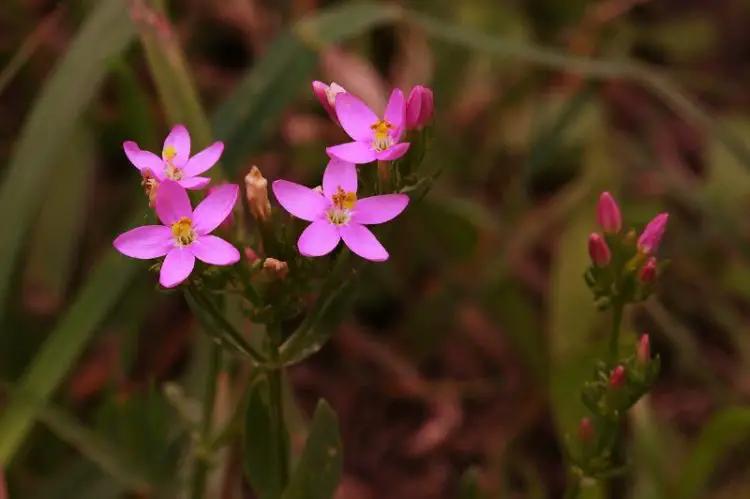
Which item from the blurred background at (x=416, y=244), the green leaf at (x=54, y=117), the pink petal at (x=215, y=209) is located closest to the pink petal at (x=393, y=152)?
the pink petal at (x=215, y=209)

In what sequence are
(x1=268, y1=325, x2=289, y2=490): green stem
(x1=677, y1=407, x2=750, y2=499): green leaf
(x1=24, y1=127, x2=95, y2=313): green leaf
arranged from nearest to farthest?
(x1=268, y1=325, x2=289, y2=490): green stem → (x1=677, y1=407, x2=750, y2=499): green leaf → (x1=24, y1=127, x2=95, y2=313): green leaf

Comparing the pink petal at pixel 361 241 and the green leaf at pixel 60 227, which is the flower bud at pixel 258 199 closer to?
the pink petal at pixel 361 241

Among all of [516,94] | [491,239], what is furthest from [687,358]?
[516,94]

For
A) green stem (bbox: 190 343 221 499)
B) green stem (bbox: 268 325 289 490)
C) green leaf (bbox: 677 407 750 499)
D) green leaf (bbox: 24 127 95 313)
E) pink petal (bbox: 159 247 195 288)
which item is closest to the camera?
pink petal (bbox: 159 247 195 288)

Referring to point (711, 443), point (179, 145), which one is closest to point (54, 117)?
point (179, 145)

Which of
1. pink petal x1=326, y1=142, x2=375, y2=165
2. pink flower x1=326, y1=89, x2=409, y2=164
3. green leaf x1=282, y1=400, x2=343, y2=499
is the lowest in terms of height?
green leaf x1=282, y1=400, x2=343, y2=499

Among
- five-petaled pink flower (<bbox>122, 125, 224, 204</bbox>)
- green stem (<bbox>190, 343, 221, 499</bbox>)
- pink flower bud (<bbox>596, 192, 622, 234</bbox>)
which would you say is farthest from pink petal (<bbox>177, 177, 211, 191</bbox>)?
pink flower bud (<bbox>596, 192, 622, 234</bbox>)

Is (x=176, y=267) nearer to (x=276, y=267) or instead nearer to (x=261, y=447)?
(x=276, y=267)

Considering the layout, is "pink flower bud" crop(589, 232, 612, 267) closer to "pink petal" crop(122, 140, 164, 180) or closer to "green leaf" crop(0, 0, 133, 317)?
"pink petal" crop(122, 140, 164, 180)

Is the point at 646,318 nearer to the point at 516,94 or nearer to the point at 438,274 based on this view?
the point at 438,274
